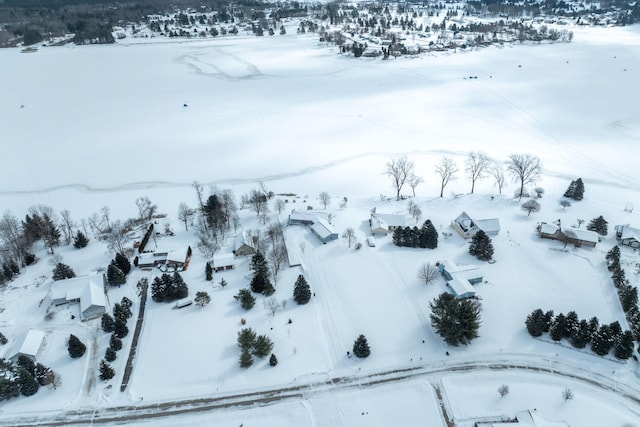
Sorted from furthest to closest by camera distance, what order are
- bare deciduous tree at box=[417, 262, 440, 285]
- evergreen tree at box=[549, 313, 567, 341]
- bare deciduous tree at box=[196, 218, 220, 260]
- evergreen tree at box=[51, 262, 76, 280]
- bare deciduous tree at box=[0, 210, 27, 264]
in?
bare deciduous tree at box=[196, 218, 220, 260], bare deciduous tree at box=[0, 210, 27, 264], evergreen tree at box=[51, 262, 76, 280], bare deciduous tree at box=[417, 262, 440, 285], evergreen tree at box=[549, 313, 567, 341]

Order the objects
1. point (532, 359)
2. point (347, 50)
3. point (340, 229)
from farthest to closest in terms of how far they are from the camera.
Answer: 1. point (347, 50)
2. point (340, 229)
3. point (532, 359)

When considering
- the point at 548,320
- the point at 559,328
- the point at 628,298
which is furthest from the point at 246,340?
the point at 628,298

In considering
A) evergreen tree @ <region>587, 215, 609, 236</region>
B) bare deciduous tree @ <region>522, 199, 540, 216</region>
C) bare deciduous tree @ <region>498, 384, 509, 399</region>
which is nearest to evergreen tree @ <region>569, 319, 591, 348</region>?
bare deciduous tree @ <region>498, 384, 509, 399</region>

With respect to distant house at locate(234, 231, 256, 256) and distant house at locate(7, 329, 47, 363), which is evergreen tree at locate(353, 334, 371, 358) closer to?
distant house at locate(234, 231, 256, 256)

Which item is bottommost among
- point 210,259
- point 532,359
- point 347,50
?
point 532,359

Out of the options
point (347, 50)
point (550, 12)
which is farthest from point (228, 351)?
point (550, 12)

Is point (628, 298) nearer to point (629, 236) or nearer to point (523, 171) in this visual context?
point (629, 236)

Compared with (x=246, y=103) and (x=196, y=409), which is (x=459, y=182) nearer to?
(x=196, y=409)

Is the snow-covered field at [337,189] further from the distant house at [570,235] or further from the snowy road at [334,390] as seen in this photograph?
the distant house at [570,235]
